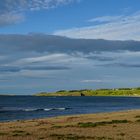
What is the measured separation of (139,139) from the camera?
103 ft

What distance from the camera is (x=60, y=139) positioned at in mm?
30703

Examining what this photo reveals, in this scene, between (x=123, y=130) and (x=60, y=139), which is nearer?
(x=60, y=139)

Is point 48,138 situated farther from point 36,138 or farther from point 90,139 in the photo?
point 90,139

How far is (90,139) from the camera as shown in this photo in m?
31.0

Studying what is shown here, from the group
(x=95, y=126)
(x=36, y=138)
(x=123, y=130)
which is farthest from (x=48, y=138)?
(x=95, y=126)

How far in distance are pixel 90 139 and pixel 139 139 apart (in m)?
3.61

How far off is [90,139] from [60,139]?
216 centimetres

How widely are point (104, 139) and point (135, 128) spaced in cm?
921

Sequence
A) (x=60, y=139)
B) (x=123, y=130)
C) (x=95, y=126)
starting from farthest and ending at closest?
(x=95, y=126), (x=123, y=130), (x=60, y=139)

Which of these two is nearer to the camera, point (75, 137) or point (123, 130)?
point (75, 137)

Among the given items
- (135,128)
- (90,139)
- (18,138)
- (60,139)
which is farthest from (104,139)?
(135,128)

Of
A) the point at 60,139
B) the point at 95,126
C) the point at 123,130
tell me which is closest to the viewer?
the point at 60,139

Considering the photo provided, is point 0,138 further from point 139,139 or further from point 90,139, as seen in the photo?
point 139,139

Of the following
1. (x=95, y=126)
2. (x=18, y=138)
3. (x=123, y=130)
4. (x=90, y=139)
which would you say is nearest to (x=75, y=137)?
(x=90, y=139)
